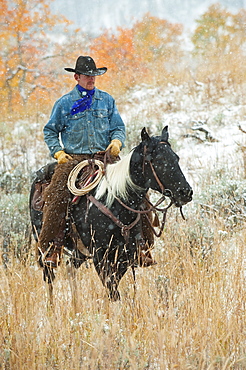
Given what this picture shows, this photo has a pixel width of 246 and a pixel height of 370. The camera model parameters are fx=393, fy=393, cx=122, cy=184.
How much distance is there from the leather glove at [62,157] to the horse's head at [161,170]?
951 mm

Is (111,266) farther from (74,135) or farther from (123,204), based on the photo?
(74,135)

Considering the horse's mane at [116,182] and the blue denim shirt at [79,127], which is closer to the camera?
the horse's mane at [116,182]

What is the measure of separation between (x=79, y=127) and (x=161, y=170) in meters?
1.33

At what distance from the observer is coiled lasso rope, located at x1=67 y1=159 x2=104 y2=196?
3693 mm

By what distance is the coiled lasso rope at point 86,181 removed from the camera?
12.1ft

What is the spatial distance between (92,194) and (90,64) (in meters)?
1.36

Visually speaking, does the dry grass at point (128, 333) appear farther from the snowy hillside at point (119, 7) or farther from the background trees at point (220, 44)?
the snowy hillside at point (119, 7)

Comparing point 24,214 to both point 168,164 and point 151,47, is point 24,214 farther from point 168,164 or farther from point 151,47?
point 151,47

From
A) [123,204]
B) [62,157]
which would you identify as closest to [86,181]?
[62,157]

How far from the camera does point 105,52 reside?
19.0m

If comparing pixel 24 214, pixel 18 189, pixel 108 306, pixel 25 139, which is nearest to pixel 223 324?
pixel 108 306

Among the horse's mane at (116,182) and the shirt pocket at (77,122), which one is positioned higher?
the shirt pocket at (77,122)

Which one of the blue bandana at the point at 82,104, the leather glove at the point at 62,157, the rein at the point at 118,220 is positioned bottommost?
the rein at the point at 118,220

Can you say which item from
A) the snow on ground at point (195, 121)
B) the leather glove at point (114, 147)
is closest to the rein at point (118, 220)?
the leather glove at point (114, 147)
